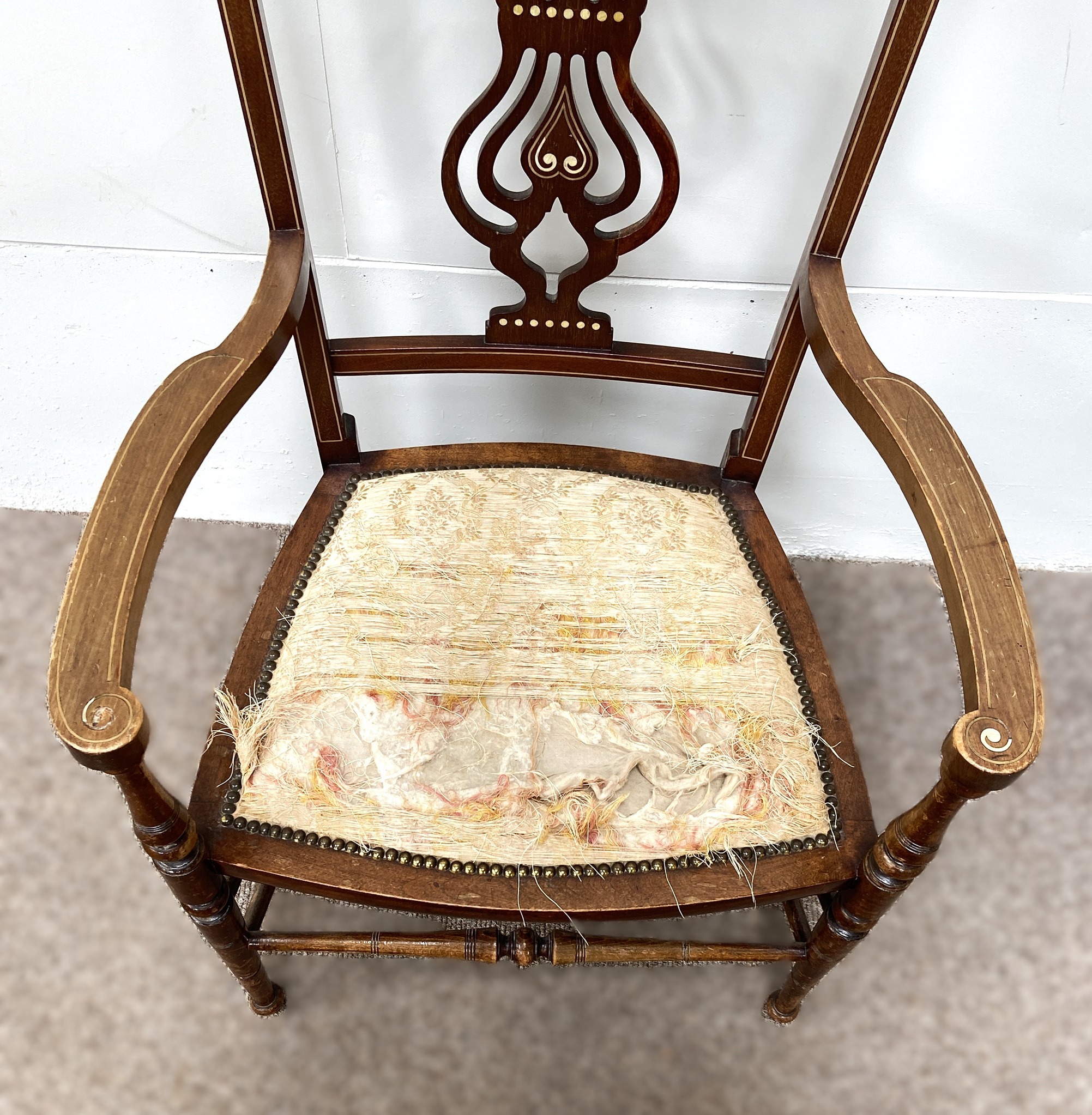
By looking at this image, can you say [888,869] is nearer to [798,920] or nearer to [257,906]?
[798,920]

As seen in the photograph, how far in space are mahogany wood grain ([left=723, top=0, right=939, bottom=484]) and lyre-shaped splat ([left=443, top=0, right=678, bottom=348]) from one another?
17cm

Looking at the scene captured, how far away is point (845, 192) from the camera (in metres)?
1.03

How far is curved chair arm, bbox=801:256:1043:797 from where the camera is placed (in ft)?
2.51

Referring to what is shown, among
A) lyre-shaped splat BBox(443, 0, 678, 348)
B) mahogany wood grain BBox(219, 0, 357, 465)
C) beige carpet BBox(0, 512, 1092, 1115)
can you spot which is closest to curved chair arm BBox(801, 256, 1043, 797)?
lyre-shaped splat BBox(443, 0, 678, 348)

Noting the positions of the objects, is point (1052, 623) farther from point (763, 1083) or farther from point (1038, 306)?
point (763, 1083)

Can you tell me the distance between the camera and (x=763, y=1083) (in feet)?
4.33

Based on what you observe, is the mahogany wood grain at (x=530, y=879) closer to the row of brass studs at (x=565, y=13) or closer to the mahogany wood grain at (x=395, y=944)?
the mahogany wood grain at (x=395, y=944)

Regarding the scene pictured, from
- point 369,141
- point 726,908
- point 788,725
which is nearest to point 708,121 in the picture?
point 369,141

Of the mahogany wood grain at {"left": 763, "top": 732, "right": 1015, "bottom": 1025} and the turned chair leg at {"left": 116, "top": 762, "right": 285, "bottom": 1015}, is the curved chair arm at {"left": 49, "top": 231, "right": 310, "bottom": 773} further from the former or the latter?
the mahogany wood grain at {"left": 763, "top": 732, "right": 1015, "bottom": 1025}

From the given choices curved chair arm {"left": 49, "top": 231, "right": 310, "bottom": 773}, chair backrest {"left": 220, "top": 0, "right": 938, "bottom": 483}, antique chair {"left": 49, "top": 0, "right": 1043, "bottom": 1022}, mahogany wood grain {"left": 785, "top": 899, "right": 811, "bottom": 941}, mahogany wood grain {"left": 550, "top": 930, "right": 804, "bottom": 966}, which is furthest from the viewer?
mahogany wood grain {"left": 785, "top": 899, "right": 811, "bottom": 941}

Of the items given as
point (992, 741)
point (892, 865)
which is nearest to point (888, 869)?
point (892, 865)

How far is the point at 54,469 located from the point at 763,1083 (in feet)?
4.94

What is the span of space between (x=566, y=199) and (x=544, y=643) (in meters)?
0.48

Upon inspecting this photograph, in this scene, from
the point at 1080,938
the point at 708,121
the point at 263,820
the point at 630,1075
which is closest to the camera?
the point at 263,820
